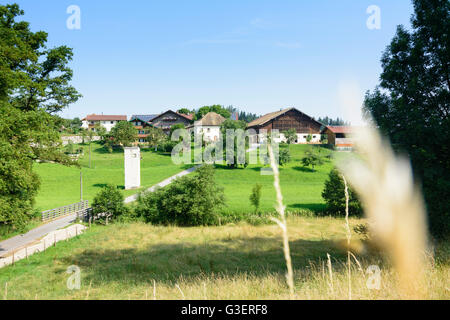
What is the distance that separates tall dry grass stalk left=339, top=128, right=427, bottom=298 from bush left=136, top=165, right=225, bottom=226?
61.3ft

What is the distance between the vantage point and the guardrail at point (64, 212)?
1106 inches

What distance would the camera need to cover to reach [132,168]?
43344mm

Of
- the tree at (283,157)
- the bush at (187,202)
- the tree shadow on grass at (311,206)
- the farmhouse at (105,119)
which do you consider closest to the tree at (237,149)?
the tree at (283,157)

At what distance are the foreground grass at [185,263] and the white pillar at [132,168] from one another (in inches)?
685

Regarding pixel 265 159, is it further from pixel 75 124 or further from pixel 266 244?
pixel 75 124

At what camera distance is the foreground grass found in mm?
6531

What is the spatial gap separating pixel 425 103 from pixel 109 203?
29094mm

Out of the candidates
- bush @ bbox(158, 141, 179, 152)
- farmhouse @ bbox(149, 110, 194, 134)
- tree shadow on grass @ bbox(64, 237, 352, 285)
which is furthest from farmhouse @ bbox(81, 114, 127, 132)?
tree shadow on grass @ bbox(64, 237, 352, 285)

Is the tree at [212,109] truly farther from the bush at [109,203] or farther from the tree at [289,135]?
the bush at [109,203]

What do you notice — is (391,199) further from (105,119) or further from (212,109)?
(105,119)

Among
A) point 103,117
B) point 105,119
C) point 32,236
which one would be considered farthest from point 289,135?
point 103,117

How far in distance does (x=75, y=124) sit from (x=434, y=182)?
123 metres

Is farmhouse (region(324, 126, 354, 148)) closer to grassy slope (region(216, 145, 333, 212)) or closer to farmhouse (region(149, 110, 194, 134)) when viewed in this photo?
grassy slope (region(216, 145, 333, 212))
